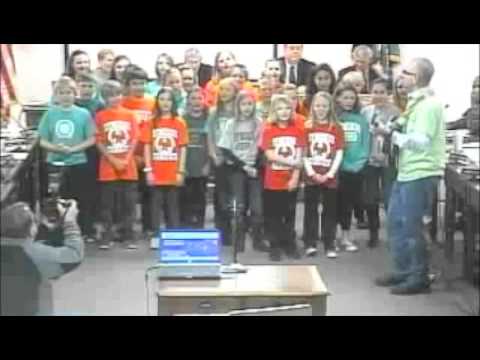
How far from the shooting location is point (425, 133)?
17.1 feet

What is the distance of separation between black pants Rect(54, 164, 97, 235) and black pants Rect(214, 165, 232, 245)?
0.43 meters

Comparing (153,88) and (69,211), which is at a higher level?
(153,88)

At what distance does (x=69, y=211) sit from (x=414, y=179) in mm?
→ 1180

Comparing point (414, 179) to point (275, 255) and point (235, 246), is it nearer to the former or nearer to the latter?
point (275, 255)

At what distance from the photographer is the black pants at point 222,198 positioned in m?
5.22

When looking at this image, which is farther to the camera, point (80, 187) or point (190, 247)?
point (80, 187)

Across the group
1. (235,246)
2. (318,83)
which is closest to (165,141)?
(235,246)

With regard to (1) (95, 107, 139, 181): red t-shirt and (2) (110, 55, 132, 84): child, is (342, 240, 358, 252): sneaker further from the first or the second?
(2) (110, 55, 132, 84): child

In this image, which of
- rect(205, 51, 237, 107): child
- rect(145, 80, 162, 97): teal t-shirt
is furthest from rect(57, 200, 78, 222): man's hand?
rect(205, 51, 237, 107): child

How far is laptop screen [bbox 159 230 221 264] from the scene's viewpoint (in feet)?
16.0
